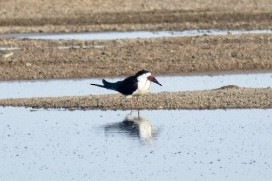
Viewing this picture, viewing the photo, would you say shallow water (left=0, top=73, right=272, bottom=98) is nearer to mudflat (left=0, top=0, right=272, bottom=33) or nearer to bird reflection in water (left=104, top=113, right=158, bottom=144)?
bird reflection in water (left=104, top=113, right=158, bottom=144)

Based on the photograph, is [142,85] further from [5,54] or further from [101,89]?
[5,54]

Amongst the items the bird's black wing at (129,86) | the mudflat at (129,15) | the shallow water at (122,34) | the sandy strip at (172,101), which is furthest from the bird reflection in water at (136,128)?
the mudflat at (129,15)

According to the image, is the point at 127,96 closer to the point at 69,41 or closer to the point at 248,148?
the point at 248,148

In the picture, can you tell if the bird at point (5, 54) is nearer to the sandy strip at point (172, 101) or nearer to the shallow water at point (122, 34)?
the shallow water at point (122, 34)

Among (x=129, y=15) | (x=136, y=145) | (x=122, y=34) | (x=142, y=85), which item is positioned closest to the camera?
(x=136, y=145)

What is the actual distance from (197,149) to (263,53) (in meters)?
12.3

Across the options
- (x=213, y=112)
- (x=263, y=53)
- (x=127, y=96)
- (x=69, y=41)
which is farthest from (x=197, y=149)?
(x=69, y=41)

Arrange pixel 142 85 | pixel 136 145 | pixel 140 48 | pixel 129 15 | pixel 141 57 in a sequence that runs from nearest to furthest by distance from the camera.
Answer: pixel 136 145 < pixel 142 85 < pixel 141 57 < pixel 140 48 < pixel 129 15

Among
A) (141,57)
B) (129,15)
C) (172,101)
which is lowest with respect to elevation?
(172,101)

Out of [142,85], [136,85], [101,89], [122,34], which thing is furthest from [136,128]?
[122,34]

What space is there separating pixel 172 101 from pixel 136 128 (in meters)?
2.33

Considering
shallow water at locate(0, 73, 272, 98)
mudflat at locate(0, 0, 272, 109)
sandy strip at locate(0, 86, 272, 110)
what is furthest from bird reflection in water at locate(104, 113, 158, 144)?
shallow water at locate(0, 73, 272, 98)

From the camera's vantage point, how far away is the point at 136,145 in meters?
14.6

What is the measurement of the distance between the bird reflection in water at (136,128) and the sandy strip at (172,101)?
119 cm
